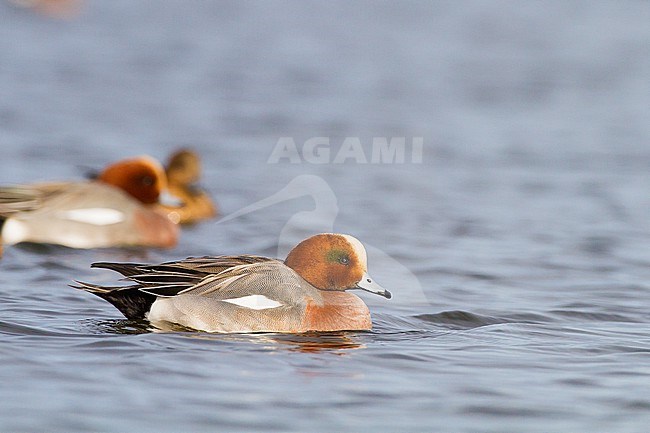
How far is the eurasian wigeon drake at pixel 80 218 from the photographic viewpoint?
1038 centimetres

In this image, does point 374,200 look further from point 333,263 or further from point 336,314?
point 336,314

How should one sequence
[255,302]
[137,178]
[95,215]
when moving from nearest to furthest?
[255,302] < [95,215] < [137,178]

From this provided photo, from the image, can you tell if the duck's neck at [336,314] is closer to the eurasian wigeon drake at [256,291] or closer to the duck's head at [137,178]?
the eurasian wigeon drake at [256,291]

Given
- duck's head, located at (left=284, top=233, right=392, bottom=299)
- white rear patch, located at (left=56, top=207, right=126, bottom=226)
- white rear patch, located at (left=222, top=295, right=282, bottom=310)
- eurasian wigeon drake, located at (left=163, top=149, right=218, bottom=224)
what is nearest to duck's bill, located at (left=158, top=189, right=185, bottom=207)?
eurasian wigeon drake, located at (left=163, top=149, right=218, bottom=224)

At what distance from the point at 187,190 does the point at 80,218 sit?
211cm

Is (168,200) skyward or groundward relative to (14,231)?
skyward

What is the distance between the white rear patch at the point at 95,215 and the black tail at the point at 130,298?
3255 millimetres

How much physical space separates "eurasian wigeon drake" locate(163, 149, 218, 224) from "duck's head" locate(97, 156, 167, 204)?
26 centimetres

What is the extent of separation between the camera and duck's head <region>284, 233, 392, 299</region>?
7371 millimetres

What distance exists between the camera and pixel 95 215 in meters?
10.7

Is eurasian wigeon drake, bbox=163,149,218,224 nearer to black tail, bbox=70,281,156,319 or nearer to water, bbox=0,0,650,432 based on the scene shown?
water, bbox=0,0,650,432

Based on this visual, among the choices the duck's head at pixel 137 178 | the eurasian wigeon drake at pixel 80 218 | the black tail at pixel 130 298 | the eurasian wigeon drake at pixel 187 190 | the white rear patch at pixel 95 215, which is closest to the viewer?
the black tail at pixel 130 298

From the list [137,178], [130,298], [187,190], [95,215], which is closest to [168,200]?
[137,178]

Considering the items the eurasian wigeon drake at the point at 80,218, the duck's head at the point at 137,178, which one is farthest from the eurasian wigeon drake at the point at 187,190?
the eurasian wigeon drake at the point at 80,218
